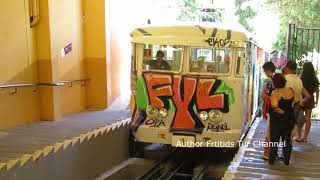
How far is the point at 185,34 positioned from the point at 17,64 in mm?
3444

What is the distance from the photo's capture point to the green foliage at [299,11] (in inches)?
617

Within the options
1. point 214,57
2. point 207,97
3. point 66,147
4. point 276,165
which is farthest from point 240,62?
point 66,147

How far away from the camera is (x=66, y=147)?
22.0 feet

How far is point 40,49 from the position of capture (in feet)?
29.9

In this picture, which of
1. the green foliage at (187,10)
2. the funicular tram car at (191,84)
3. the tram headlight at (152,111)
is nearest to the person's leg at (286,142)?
the funicular tram car at (191,84)

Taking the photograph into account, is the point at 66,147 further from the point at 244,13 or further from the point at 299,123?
the point at 244,13

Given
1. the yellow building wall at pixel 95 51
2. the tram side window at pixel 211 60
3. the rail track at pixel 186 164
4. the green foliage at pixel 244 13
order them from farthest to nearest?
the green foliage at pixel 244 13, the yellow building wall at pixel 95 51, the rail track at pixel 186 164, the tram side window at pixel 211 60

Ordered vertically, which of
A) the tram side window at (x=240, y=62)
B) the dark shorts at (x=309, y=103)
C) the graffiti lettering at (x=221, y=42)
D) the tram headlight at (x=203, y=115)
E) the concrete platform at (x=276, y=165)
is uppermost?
the graffiti lettering at (x=221, y=42)

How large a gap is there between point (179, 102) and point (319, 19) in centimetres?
1051

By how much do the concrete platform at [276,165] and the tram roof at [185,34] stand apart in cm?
194

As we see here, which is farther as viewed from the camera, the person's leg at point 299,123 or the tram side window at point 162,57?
the tram side window at point 162,57

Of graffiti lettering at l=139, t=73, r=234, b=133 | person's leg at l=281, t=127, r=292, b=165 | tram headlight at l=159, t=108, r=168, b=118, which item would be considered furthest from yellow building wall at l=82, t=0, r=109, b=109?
person's leg at l=281, t=127, r=292, b=165

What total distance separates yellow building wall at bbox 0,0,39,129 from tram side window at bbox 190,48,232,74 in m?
3.50

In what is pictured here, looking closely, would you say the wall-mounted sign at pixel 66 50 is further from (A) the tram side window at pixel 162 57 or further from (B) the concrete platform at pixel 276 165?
(B) the concrete platform at pixel 276 165
